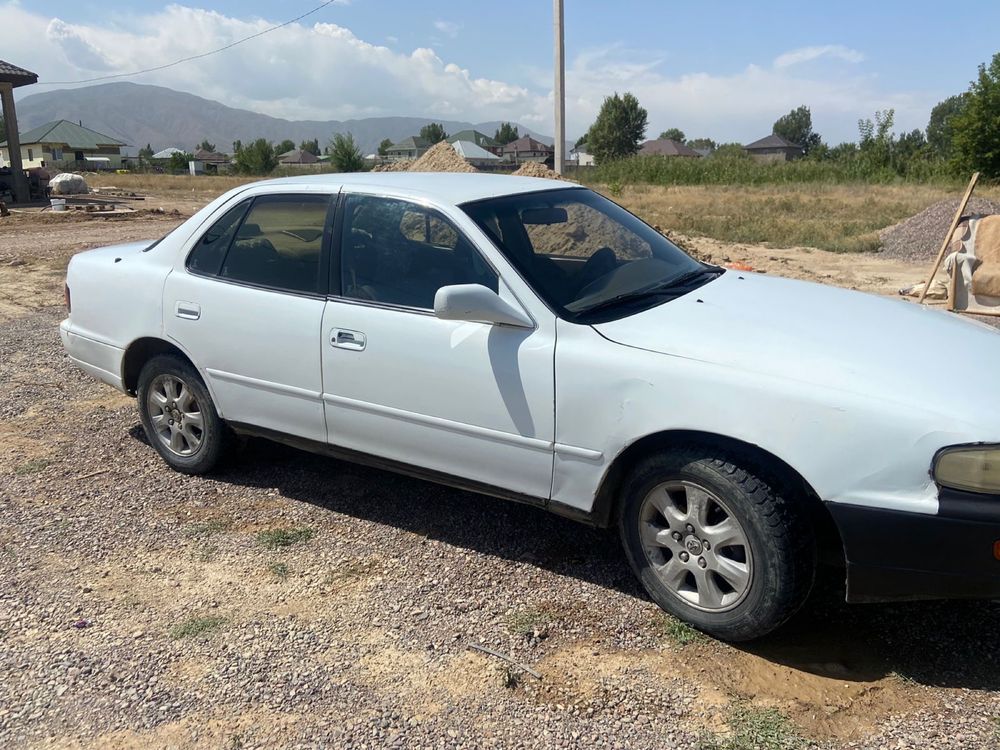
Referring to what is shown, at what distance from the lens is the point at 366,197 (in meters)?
3.93

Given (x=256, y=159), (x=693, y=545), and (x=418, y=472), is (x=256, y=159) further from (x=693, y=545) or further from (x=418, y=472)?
(x=693, y=545)

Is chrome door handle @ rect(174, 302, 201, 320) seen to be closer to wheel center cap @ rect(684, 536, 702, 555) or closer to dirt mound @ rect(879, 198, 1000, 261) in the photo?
wheel center cap @ rect(684, 536, 702, 555)

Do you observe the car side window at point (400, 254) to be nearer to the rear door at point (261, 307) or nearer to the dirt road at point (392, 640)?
the rear door at point (261, 307)

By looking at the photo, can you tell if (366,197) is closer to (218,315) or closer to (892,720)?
(218,315)

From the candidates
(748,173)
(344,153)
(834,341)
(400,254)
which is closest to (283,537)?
(400,254)

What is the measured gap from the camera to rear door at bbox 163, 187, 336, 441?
3.92m

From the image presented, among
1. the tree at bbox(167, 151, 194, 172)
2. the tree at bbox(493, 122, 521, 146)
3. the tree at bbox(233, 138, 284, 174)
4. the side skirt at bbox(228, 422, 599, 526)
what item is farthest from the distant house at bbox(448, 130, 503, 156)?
the side skirt at bbox(228, 422, 599, 526)

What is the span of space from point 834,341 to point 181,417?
350 centimetres

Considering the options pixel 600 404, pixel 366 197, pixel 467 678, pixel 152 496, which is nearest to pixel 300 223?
pixel 366 197

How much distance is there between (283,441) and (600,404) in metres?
1.89

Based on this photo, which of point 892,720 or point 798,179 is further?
point 798,179

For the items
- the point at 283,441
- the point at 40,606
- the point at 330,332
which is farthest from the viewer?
the point at 283,441

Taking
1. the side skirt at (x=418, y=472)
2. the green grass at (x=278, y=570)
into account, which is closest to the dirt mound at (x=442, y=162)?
the side skirt at (x=418, y=472)

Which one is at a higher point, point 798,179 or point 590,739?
point 798,179
